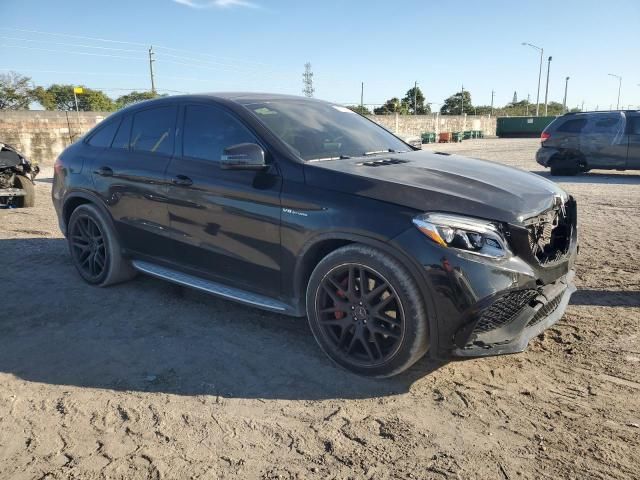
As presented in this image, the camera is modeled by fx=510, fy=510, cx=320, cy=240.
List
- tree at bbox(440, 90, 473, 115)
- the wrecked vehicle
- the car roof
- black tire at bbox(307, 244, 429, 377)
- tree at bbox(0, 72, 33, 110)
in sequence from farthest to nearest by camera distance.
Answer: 1. tree at bbox(440, 90, 473, 115)
2. tree at bbox(0, 72, 33, 110)
3. the wrecked vehicle
4. the car roof
5. black tire at bbox(307, 244, 429, 377)

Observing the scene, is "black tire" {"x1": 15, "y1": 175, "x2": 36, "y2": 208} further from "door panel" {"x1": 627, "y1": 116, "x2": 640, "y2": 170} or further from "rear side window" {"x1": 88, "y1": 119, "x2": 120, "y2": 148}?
"door panel" {"x1": 627, "y1": 116, "x2": 640, "y2": 170}

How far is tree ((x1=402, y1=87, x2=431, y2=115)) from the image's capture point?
67.4 meters

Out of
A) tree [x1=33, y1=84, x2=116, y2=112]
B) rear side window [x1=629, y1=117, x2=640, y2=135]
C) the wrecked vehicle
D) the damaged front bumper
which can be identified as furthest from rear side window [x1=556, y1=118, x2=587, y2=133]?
tree [x1=33, y1=84, x2=116, y2=112]

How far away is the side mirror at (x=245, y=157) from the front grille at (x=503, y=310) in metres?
1.74

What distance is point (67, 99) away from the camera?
219 feet

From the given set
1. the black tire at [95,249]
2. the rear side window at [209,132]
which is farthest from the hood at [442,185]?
the black tire at [95,249]

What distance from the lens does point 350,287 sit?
3164 millimetres

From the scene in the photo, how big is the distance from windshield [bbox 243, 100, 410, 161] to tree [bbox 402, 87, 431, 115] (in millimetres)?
64162

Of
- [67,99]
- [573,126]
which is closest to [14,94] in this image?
[67,99]

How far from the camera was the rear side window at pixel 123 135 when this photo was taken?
4746 millimetres

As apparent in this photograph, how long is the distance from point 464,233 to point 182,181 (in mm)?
2279

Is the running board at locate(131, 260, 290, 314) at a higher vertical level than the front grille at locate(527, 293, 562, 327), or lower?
lower

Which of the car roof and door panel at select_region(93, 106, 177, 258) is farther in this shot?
door panel at select_region(93, 106, 177, 258)

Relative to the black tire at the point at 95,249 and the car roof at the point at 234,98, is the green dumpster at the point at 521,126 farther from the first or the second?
the black tire at the point at 95,249
